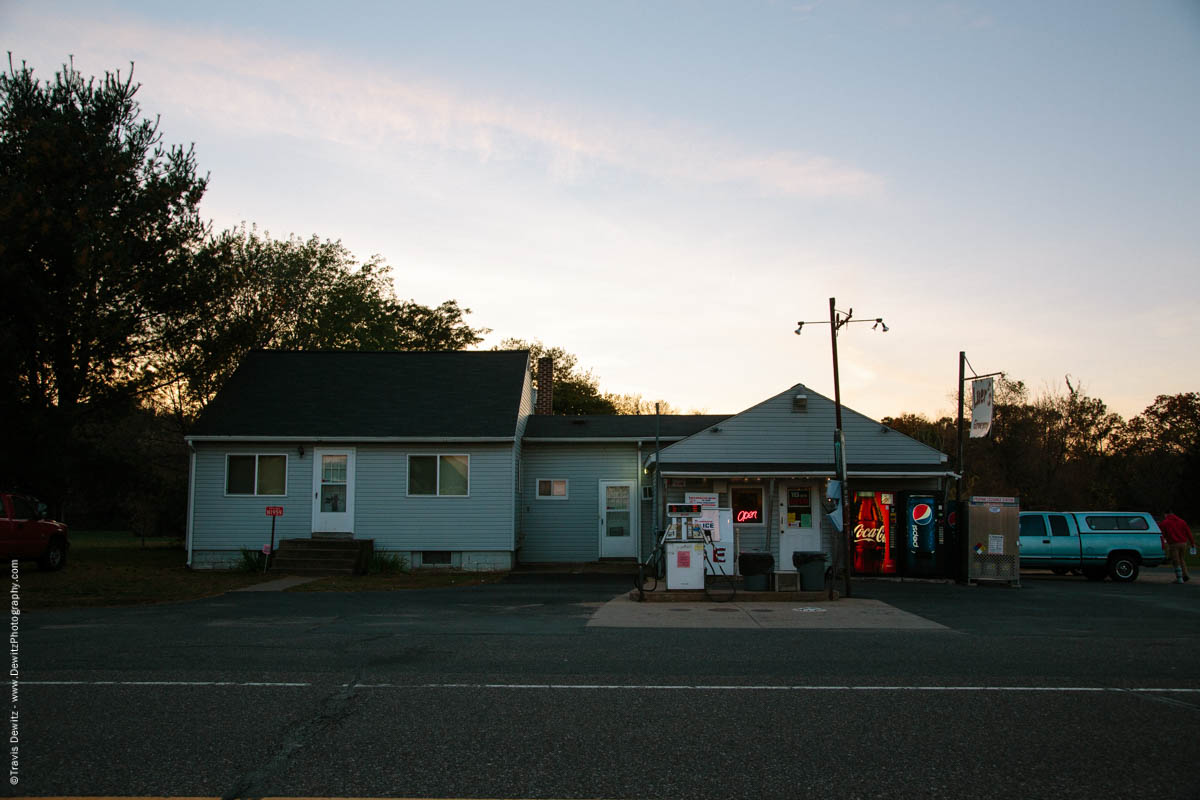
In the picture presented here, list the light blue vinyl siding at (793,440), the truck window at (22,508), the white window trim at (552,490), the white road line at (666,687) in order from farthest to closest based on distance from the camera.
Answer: the white window trim at (552,490), the light blue vinyl siding at (793,440), the truck window at (22,508), the white road line at (666,687)

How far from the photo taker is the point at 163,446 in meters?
36.5

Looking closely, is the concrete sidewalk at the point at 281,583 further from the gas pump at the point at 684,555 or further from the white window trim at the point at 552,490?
the gas pump at the point at 684,555

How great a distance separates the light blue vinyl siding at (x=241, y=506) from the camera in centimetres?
2312

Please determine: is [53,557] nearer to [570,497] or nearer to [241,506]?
[241,506]

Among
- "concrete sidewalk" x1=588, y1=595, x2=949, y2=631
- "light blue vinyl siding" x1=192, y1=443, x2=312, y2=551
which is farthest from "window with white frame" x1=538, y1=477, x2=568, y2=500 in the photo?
"concrete sidewalk" x1=588, y1=595, x2=949, y2=631

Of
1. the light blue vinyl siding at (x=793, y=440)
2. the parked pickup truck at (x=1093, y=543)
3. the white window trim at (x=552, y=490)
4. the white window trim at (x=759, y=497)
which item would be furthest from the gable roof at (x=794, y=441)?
the white window trim at (x=552, y=490)

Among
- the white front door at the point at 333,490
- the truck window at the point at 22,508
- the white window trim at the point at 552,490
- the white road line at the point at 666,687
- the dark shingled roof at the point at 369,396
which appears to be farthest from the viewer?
the white window trim at the point at 552,490

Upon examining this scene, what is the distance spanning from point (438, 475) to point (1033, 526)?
16335 mm

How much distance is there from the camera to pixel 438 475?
76.9 feet

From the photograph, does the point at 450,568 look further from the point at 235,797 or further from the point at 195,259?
the point at 235,797

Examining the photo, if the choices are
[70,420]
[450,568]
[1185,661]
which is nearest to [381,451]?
[450,568]

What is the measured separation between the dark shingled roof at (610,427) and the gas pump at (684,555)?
8650 millimetres

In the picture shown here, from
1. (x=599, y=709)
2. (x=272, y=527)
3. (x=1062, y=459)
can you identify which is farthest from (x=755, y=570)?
(x=1062, y=459)

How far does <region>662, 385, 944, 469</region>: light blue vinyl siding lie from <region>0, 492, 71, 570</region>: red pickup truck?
14794 mm
